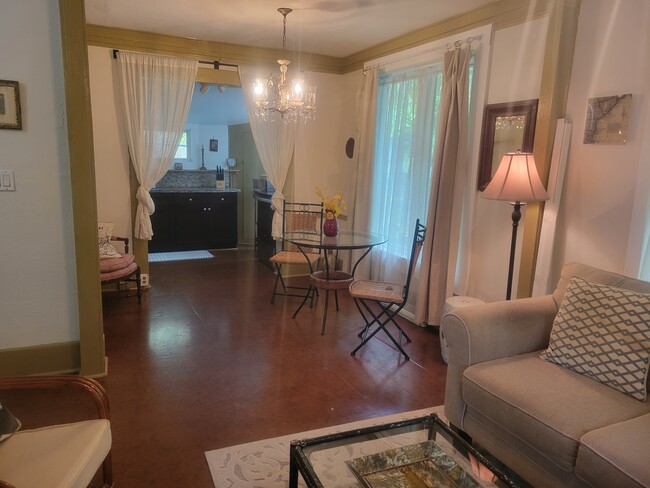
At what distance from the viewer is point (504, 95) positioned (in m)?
3.31

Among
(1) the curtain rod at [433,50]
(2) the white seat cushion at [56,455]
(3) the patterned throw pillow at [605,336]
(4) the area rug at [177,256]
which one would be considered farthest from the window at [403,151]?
(2) the white seat cushion at [56,455]

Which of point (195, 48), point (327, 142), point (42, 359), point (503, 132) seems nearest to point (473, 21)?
point (503, 132)

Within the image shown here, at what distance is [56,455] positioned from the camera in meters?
1.54

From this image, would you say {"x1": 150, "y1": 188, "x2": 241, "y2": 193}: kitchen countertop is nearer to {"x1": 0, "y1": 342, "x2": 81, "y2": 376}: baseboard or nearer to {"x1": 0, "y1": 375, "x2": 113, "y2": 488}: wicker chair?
{"x1": 0, "y1": 342, "x2": 81, "y2": 376}: baseboard

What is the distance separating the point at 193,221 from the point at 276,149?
7.03 feet

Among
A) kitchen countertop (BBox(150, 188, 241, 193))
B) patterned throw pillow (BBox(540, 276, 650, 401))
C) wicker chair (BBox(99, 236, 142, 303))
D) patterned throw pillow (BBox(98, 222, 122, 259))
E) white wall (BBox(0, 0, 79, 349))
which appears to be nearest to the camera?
patterned throw pillow (BBox(540, 276, 650, 401))

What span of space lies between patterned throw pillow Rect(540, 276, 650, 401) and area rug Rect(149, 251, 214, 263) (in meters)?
5.02

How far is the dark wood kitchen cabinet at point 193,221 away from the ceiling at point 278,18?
255cm

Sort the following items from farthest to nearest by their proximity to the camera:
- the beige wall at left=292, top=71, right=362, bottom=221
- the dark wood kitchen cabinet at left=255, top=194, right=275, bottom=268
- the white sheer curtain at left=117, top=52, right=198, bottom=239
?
the dark wood kitchen cabinet at left=255, top=194, right=275, bottom=268
the beige wall at left=292, top=71, right=362, bottom=221
the white sheer curtain at left=117, top=52, right=198, bottom=239

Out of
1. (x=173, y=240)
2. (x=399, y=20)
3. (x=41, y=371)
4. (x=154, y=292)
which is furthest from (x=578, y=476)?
(x=173, y=240)

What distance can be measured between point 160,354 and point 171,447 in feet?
3.79

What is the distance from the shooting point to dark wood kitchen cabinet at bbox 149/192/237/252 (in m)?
6.54

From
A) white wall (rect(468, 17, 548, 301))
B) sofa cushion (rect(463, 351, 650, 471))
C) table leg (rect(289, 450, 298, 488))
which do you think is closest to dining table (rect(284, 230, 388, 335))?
white wall (rect(468, 17, 548, 301))

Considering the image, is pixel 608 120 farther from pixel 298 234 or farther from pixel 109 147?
pixel 109 147
